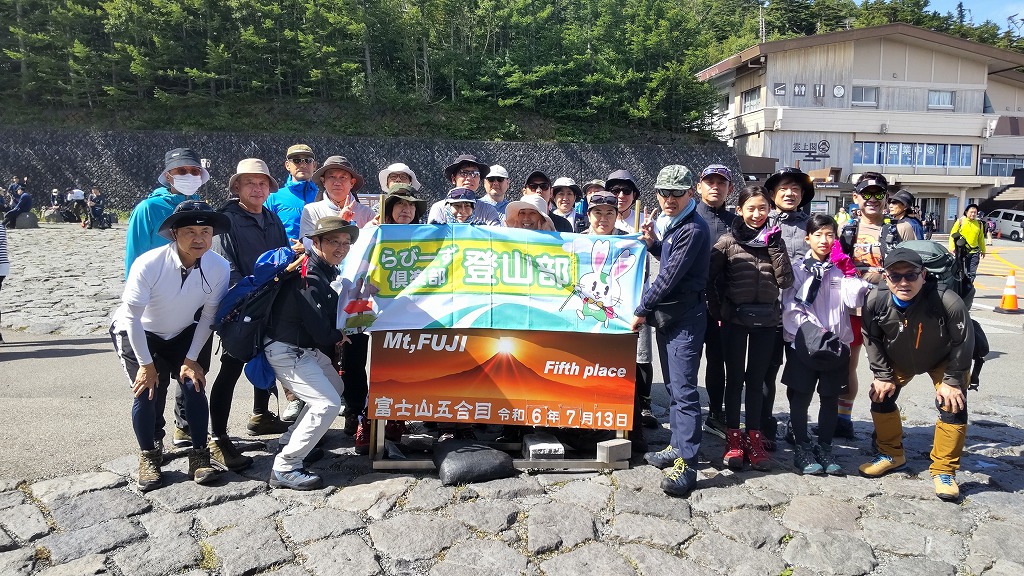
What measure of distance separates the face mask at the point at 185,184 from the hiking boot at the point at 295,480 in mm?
2334

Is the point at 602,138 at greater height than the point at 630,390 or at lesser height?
greater

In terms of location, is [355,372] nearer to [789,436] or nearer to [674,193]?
[674,193]

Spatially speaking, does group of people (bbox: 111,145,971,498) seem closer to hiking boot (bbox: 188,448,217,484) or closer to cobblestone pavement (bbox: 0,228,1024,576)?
hiking boot (bbox: 188,448,217,484)

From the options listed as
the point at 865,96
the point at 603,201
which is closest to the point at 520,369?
the point at 603,201

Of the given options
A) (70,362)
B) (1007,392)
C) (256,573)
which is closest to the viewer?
(256,573)

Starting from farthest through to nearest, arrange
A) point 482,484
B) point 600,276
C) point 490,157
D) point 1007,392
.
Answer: point 490,157 < point 1007,392 < point 600,276 < point 482,484

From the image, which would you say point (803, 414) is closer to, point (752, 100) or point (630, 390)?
point (630, 390)

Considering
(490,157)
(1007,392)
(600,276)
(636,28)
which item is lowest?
(1007,392)

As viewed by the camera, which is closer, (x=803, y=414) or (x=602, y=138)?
(x=803, y=414)

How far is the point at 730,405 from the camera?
4.72 m

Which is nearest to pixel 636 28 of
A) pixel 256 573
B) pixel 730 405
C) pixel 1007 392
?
pixel 1007 392

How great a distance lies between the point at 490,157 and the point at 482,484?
30742 mm

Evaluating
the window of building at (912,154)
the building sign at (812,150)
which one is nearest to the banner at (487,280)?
the building sign at (812,150)

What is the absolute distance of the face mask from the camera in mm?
4887
